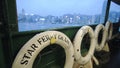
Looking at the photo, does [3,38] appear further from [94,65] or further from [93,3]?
[93,3]

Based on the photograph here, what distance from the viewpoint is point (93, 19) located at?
3.05 metres

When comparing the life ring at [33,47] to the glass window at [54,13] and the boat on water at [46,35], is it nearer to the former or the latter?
the boat on water at [46,35]

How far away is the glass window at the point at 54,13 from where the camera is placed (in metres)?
1.51

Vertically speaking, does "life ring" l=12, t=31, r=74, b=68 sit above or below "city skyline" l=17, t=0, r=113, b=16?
below

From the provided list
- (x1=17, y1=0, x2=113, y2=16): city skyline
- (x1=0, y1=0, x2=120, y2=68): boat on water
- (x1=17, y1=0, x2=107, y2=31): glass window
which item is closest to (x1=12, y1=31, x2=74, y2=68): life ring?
(x1=0, y1=0, x2=120, y2=68): boat on water

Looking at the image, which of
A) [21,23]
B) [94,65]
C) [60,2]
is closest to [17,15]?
[21,23]

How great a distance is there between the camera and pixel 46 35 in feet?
4.68

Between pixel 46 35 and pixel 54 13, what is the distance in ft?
1.96

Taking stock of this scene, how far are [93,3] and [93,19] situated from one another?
1.26 ft

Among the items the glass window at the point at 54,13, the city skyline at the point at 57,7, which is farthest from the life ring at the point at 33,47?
the city skyline at the point at 57,7

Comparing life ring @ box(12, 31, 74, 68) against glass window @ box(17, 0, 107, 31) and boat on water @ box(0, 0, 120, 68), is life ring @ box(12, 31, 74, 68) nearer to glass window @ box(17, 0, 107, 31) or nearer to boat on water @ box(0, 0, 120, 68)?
boat on water @ box(0, 0, 120, 68)

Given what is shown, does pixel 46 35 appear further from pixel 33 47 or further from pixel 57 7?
pixel 57 7

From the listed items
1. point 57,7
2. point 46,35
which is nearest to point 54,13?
point 57,7

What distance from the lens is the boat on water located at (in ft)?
4.13
